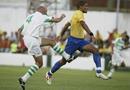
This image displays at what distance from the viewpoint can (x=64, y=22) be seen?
40719 millimetres

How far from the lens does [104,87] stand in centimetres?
2225

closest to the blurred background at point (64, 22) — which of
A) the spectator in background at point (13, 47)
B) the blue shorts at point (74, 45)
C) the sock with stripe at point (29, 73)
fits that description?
the spectator in background at point (13, 47)

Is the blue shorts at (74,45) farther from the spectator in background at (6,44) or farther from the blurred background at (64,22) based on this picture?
the spectator in background at (6,44)

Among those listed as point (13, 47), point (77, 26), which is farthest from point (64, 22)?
point (77, 26)

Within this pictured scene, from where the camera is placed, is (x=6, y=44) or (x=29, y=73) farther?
(x=6, y=44)

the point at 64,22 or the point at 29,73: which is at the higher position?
the point at 29,73

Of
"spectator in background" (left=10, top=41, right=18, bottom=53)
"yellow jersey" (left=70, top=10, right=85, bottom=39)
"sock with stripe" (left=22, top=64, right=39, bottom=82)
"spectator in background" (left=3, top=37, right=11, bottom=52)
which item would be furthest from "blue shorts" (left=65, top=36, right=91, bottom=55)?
"spectator in background" (left=3, top=37, right=11, bottom=52)

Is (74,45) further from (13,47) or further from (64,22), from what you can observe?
(64,22)

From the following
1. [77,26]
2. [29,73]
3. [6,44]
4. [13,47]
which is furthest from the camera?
[6,44]

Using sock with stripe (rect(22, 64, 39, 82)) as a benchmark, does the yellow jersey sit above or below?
above

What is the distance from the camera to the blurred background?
37781 mm

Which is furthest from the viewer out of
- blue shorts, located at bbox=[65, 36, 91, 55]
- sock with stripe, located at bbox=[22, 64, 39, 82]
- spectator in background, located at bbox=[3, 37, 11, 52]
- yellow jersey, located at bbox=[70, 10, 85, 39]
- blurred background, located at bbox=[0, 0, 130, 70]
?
spectator in background, located at bbox=[3, 37, 11, 52]

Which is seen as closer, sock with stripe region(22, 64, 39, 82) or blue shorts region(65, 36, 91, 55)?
sock with stripe region(22, 64, 39, 82)

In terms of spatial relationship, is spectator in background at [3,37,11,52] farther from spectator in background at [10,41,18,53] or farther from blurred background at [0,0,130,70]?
spectator in background at [10,41,18,53]
